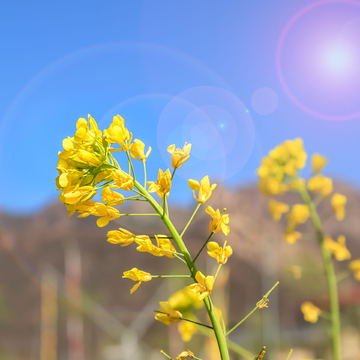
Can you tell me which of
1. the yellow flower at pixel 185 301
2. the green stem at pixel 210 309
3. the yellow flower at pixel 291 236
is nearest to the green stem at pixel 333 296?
the yellow flower at pixel 291 236

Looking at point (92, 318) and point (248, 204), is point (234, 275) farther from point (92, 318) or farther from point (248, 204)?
point (92, 318)

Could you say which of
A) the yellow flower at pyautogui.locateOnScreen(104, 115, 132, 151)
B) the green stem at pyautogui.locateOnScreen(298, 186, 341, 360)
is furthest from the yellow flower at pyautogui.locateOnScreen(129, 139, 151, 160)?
the green stem at pyautogui.locateOnScreen(298, 186, 341, 360)

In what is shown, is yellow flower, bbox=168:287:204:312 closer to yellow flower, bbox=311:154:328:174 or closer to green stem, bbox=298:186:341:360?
green stem, bbox=298:186:341:360

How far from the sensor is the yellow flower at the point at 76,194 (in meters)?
0.73

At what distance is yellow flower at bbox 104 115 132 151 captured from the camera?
2.55ft

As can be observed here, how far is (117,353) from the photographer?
9430mm

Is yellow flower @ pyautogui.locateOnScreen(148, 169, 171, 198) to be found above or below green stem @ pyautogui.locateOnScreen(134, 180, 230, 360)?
above

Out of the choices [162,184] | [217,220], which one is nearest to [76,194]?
[162,184]

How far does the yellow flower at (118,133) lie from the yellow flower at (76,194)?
0.12 metres

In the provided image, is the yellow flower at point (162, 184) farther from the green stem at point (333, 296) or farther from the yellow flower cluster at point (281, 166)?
the yellow flower cluster at point (281, 166)

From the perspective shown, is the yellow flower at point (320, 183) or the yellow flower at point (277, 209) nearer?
→ the yellow flower at point (320, 183)

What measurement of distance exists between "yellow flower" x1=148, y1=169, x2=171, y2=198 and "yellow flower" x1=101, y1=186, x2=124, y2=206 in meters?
0.07

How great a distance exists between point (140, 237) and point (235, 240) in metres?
12.5

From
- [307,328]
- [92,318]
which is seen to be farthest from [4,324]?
[307,328]
